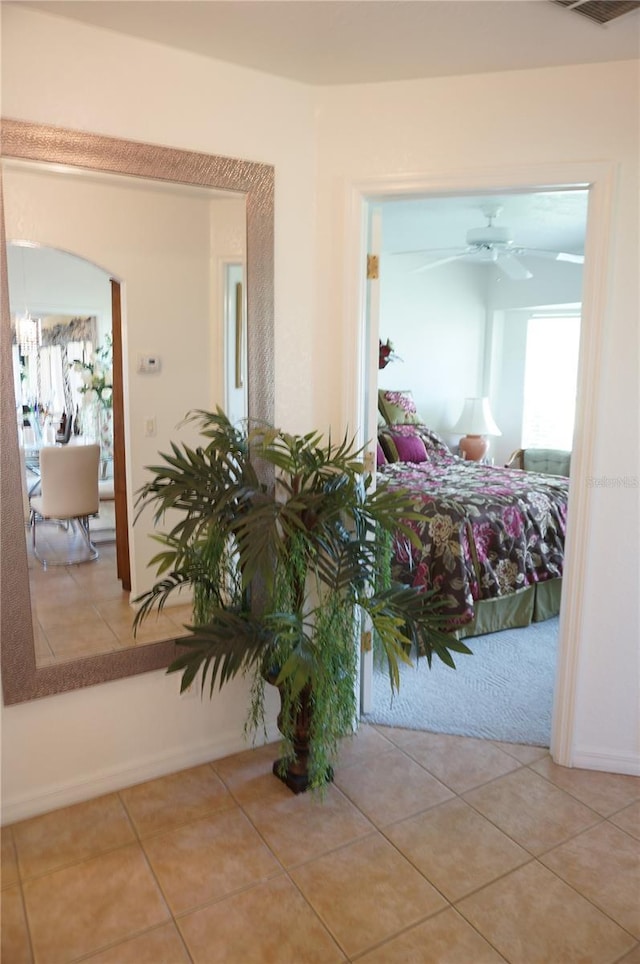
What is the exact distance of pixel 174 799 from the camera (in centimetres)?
226

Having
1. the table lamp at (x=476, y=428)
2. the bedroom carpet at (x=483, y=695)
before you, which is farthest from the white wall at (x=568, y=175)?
the table lamp at (x=476, y=428)

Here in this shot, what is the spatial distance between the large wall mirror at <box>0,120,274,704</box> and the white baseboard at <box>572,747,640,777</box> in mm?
1558

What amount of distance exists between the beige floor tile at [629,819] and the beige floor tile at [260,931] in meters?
1.06

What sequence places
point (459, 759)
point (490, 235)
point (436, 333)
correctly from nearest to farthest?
point (459, 759) < point (490, 235) < point (436, 333)

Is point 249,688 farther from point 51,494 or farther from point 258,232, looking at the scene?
point 258,232

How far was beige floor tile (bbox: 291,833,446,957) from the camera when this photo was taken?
1.75m

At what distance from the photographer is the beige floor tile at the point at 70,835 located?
1978mm

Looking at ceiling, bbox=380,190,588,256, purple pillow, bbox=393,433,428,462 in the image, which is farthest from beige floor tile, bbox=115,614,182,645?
purple pillow, bbox=393,433,428,462

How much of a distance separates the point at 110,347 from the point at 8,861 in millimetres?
1587

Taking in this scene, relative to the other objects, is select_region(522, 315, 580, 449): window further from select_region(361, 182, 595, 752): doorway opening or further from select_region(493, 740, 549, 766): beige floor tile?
select_region(493, 740, 549, 766): beige floor tile

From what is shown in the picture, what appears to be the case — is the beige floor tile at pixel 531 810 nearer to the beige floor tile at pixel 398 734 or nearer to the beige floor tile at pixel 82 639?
the beige floor tile at pixel 398 734

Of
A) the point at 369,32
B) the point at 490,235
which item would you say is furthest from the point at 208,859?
the point at 490,235

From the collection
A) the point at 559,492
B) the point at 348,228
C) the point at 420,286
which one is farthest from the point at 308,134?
the point at 420,286

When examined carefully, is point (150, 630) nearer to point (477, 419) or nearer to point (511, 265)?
point (511, 265)
